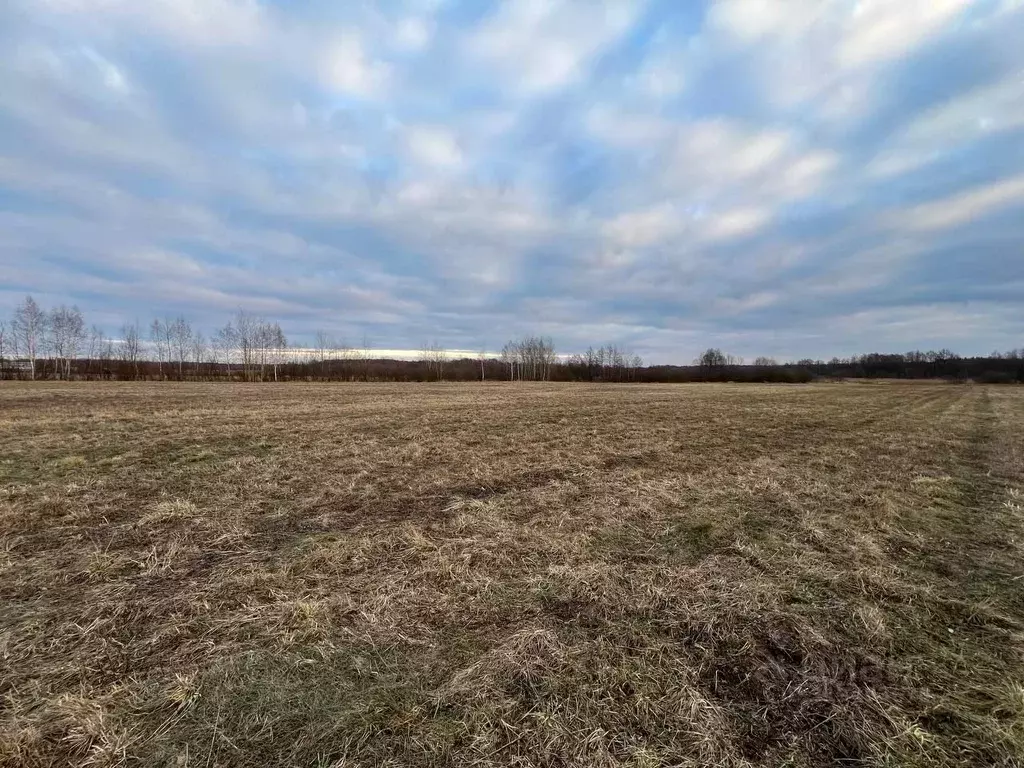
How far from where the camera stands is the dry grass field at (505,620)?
2.59 meters

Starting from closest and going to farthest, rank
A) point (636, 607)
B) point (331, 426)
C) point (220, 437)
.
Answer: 1. point (636, 607)
2. point (220, 437)
3. point (331, 426)

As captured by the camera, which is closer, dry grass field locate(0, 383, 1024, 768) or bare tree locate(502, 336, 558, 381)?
dry grass field locate(0, 383, 1024, 768)

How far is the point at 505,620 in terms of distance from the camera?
149 inches

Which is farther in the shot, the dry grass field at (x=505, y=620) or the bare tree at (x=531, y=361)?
the bare tree at (x=531, y=361)

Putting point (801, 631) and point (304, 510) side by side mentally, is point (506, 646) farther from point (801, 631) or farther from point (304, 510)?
point (304, 510)

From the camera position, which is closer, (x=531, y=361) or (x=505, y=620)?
(x=505, y=620)

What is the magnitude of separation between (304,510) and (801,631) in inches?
253

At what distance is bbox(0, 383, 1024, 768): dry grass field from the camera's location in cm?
259

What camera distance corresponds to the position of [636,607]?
4.03 meters

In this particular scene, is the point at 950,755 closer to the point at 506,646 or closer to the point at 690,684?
the point at 690,684

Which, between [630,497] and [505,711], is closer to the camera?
[505,711]

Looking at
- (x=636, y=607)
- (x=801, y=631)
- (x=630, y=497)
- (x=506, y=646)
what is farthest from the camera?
(x=630, y=497)

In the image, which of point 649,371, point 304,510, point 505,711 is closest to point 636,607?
point 505,711

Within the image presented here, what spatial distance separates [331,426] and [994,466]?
63.0 ft
